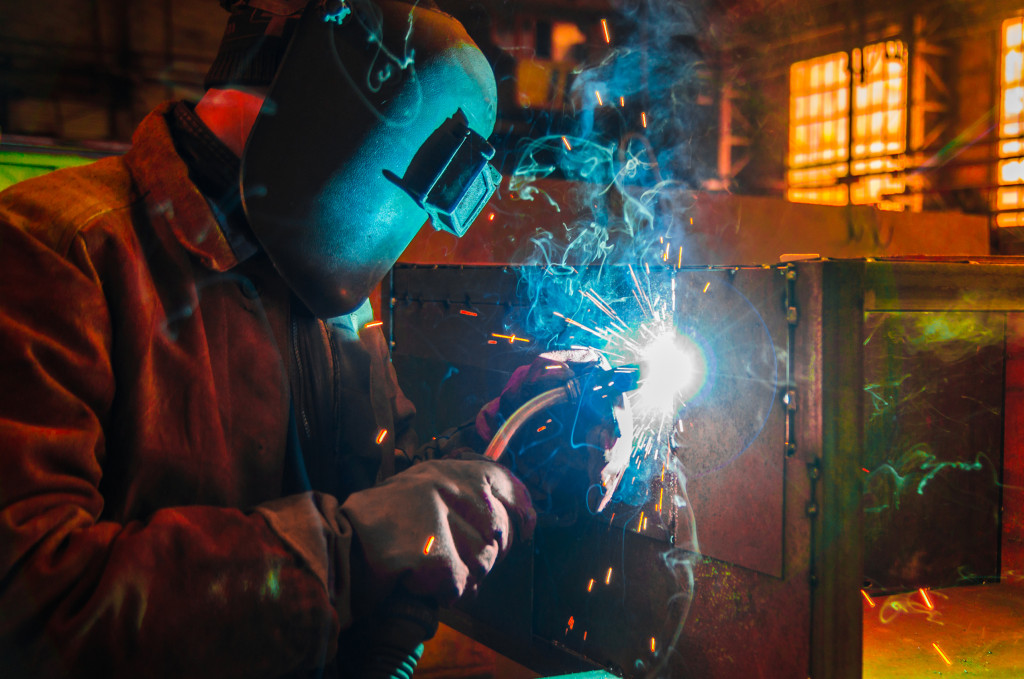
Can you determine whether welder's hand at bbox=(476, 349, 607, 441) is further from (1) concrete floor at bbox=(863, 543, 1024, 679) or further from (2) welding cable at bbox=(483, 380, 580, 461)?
(1) concrete floor at bbox=(863, 543, 1024, 679)

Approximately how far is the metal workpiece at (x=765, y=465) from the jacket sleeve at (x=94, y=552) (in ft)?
2.57

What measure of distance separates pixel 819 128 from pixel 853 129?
0.77 m

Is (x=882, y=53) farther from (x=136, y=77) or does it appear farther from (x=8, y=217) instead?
(x=8, y=217)

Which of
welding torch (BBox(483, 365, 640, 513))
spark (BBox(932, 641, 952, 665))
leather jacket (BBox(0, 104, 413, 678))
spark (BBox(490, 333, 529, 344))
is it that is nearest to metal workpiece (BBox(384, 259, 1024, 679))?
spark (BBox(490, 333, 529, 344))

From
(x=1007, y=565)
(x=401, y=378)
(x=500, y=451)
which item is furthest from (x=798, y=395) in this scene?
(x=1007, y=565)

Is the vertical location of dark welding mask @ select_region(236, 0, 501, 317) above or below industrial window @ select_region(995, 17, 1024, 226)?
below

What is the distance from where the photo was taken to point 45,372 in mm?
769

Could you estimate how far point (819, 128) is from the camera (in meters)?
7.98

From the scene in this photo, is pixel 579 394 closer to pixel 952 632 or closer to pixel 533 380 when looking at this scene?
pixel 533 380

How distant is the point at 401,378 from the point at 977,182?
7439 millimetres

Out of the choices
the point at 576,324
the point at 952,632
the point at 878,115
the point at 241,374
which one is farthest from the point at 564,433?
the point at 878,115

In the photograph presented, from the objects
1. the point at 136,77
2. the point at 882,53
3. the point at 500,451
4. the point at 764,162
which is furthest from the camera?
the point at 764,162

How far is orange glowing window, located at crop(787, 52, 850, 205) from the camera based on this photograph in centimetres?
755

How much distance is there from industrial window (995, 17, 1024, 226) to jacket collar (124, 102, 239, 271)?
748cm
